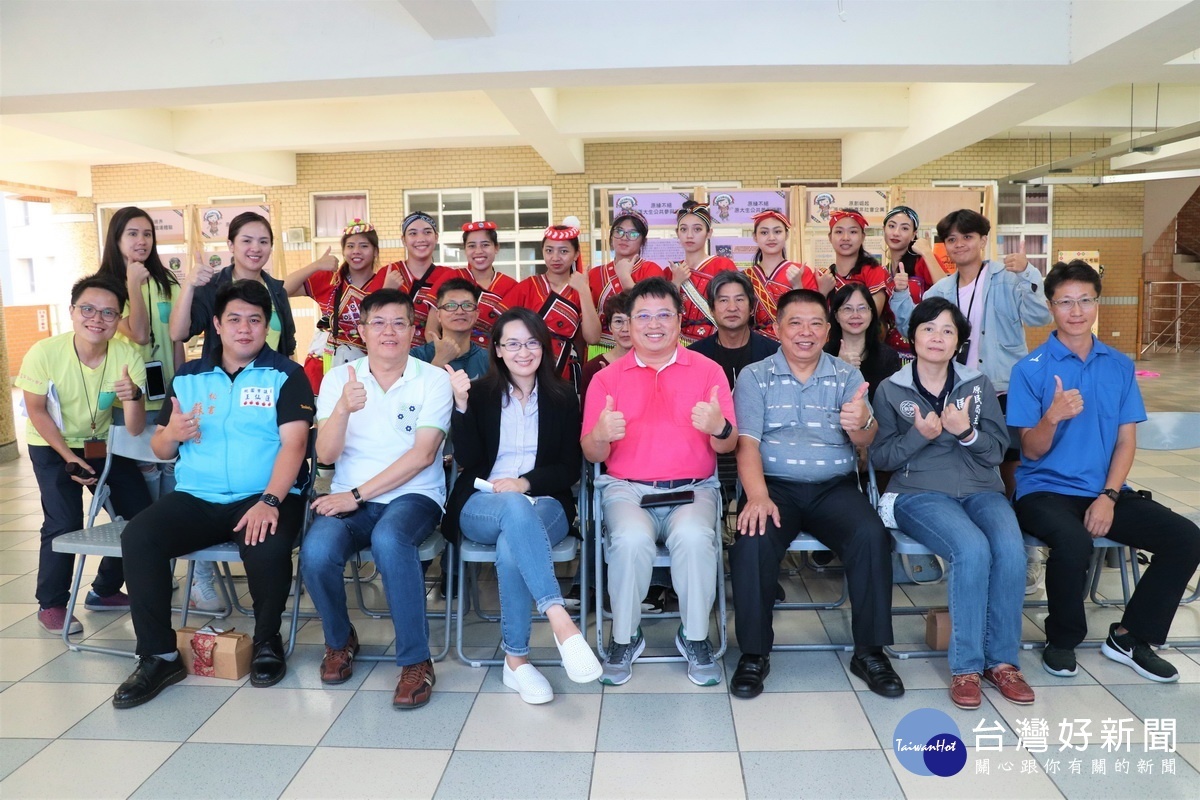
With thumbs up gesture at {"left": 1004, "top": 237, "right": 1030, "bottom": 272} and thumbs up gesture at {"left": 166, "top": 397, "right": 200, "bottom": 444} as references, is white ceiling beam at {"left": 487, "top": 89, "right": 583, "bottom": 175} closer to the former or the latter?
thumbs up gesture at {"left": 1004, "top": 237, "right": 1030, "bottom": 272}

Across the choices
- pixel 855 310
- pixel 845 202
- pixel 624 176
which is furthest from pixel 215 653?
pixel 624 176

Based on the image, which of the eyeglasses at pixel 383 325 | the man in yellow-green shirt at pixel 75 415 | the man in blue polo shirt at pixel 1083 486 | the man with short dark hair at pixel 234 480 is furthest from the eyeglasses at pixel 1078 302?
the man in yellow-green shirt at pixel 75 415

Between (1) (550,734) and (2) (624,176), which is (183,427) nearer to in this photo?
(1) (550,734)

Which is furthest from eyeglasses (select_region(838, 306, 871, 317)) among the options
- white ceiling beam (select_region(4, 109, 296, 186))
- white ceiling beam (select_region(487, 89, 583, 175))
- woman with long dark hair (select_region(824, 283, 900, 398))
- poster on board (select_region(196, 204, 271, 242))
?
white ceiling beam (select_region(4, 109, 296, 186))

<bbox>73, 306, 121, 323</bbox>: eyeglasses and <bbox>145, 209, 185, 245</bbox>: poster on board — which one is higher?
<bbox>145, 209, 185, 245</bbox>: poster on board

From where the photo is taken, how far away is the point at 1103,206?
12453 millimetres

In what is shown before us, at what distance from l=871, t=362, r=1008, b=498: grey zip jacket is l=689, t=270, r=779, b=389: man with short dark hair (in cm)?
70

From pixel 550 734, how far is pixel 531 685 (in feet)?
0.71

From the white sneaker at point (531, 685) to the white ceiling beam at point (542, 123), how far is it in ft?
19.1

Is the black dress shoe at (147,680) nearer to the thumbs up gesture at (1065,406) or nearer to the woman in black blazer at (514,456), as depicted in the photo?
the woman in black blazer at (514,456)

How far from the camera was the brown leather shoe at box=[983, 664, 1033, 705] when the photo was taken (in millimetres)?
2447

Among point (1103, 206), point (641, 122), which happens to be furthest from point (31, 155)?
point (1103, 206)

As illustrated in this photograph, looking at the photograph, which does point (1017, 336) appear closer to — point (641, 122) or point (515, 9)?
point (515, 9)

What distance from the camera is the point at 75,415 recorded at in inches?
129
